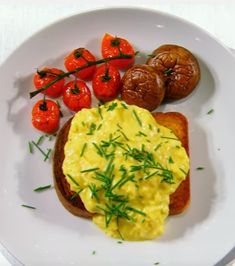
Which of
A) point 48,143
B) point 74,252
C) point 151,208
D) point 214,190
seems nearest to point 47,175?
point 48,143

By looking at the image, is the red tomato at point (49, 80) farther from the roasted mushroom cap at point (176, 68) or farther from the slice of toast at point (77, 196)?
the roasted mushroom cap at point (176, 68)

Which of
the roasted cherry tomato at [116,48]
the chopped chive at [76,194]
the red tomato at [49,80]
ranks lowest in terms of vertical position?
the chopped chive at [76,194]

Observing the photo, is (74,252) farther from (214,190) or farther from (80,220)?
(214,190)

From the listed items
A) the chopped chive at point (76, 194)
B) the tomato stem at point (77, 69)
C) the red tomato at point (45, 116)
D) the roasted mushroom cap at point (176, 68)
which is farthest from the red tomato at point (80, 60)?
the chopped chive at point (76, 194)

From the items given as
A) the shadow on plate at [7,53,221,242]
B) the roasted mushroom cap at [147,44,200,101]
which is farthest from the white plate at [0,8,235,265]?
the roasted mushroom cap at [147,44,200,101]

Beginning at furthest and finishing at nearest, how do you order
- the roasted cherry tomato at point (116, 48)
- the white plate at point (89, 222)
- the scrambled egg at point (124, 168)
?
the roasted cherry tomato at point (116, 48) → the white plate at point (89, 222) → the scrambled egg at point (124, 168)

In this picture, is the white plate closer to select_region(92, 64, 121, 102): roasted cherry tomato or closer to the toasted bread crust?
the toasted bread crust

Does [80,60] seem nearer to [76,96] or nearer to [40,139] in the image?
[76,96]
